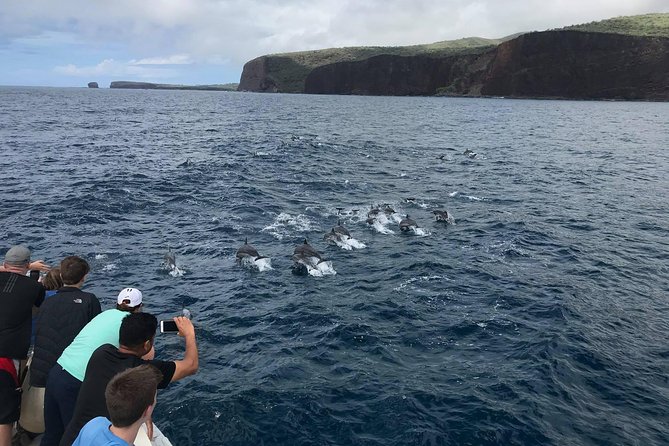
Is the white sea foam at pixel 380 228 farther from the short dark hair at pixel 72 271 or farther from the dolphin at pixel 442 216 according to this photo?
the short dark hair at pixel 72 271

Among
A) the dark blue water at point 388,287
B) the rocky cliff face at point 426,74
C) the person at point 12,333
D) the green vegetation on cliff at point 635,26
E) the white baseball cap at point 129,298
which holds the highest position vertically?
the green vegetation on cliff at point 635,26

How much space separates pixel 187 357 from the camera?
665cm

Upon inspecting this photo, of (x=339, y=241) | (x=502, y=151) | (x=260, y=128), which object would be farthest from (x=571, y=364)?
(x=260, y=128)

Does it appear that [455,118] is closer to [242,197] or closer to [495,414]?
[242,197]

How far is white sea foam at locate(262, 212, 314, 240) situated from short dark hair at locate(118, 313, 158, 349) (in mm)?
18546

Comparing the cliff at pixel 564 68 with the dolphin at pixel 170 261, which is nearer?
the dolphin at pixel 170 261

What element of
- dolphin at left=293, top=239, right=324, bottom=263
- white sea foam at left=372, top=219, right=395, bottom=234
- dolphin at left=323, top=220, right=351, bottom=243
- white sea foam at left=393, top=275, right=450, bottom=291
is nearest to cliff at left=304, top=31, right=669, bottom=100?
white sea foam at left=372, top=219, right=395, bottom=234

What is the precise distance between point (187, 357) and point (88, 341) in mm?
1367

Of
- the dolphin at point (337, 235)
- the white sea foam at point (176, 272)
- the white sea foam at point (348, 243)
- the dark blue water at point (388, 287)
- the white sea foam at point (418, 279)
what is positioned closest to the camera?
the dark blue water at point (388, 287)

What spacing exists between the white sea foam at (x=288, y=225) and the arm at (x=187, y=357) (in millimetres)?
17772

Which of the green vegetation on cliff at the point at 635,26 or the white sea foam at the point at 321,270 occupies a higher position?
the green vegetation on cliff at the point at 635,26

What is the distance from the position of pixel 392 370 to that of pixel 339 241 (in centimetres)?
1097

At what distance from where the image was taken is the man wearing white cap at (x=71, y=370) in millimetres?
6441

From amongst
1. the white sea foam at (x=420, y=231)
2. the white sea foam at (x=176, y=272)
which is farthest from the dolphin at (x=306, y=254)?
the white sea foam at (x=420, y=231)
